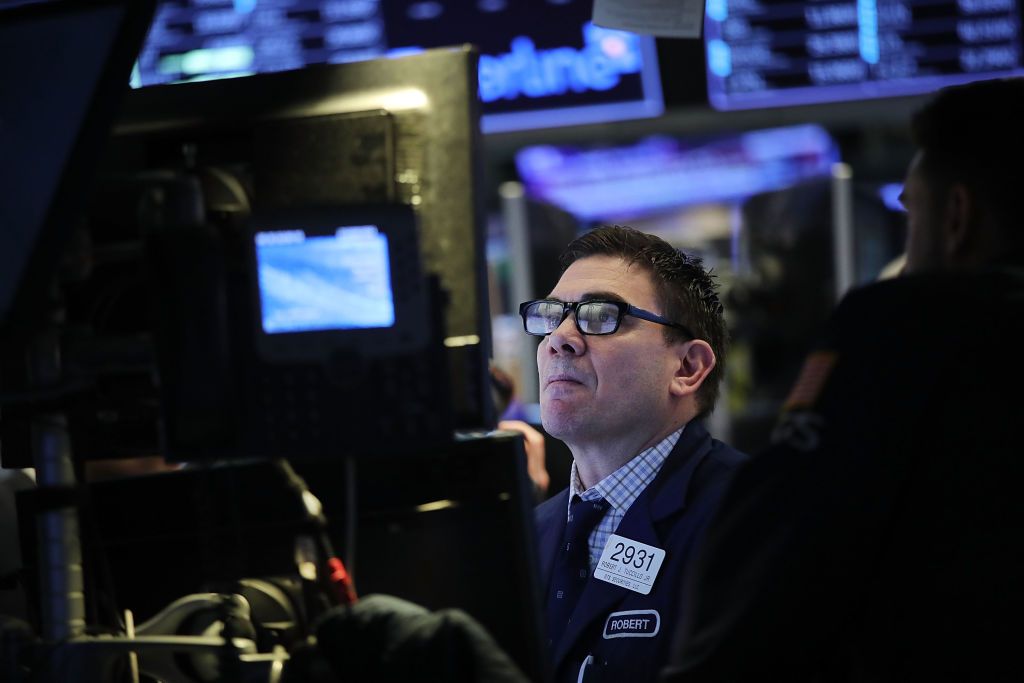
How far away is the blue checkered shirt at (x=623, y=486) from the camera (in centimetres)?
196

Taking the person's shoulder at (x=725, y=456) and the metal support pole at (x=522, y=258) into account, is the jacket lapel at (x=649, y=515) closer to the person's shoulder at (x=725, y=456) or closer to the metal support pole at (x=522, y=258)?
the person's shoulder at (x=725, y=456)

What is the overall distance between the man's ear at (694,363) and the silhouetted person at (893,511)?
920 mm

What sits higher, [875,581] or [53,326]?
[53,326]

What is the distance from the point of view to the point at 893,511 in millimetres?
1179

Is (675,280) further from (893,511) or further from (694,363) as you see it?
(893,511)

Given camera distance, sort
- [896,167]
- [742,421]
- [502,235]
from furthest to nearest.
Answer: [502,235]
[896,167]
[742,421]

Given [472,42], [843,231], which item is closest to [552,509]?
[472,42]

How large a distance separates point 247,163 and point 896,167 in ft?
15.6

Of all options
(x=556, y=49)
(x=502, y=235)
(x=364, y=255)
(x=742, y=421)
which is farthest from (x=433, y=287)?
(x=502, y=235)

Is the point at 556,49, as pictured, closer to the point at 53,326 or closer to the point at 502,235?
the point at 53,326

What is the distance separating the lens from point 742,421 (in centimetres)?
405

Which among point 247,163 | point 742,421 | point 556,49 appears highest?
point 556,49

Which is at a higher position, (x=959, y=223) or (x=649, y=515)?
(x=959, y=223)

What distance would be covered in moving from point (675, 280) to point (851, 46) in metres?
1.48
